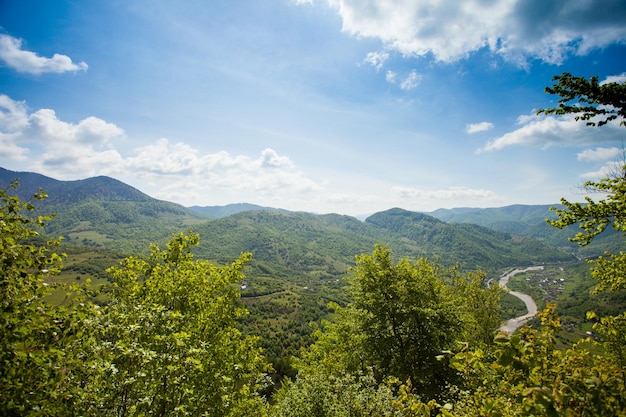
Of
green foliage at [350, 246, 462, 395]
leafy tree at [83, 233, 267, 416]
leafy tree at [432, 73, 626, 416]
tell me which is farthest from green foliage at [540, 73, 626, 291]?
leafy tree at [83, 233, 267, 416]

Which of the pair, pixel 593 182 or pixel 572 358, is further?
pixel 593 182

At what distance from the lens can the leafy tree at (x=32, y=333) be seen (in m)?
5.25

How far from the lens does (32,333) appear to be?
582 centimetres

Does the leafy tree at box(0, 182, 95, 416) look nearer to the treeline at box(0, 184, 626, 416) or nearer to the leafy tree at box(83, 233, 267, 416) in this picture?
the treeline at box(0, 184, 626, 416)

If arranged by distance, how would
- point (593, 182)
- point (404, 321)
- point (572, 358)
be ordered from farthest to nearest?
point (404, 321) → point (593, 182) → point (572, 358)

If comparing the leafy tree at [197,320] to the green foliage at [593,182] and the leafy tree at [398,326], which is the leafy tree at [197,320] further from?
the green foliage at [593,182]

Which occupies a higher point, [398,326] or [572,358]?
[572,358]

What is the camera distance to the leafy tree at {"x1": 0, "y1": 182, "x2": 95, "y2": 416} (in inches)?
207

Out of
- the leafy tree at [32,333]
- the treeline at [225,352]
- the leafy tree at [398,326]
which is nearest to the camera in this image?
the treeline at [225,352]

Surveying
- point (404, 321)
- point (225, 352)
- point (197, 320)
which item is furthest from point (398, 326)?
point (197, 320)

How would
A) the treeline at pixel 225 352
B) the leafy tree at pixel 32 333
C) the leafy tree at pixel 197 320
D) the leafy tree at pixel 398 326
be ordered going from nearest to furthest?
1. the treeline at pixel 225 352
2. the leafy tree at pixel 32 333
3. the leafy tree at pixel 197 320
4. the leafy tree at pixel 398 326

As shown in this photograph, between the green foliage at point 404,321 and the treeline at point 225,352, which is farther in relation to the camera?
the green foliage at point 404,321

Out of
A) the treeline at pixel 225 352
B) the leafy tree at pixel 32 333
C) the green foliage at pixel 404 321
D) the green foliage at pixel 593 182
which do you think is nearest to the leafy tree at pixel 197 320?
the treeline at pixel 225 352

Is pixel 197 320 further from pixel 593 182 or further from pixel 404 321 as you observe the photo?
pixel 593 182
